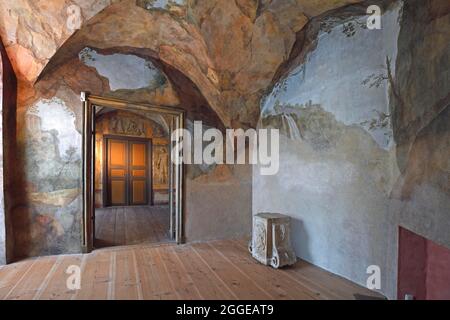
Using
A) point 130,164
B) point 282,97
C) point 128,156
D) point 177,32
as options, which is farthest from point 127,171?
point 282,97

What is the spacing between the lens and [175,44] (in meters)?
3.34

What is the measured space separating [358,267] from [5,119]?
4.51m

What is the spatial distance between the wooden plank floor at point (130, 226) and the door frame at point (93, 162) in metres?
0.36

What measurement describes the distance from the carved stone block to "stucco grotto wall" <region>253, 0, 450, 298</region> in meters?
0.34

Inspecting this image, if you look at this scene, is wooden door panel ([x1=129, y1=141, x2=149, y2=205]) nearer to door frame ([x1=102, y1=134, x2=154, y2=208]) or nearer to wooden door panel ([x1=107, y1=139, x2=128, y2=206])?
door frame ([x1=102, y1=134, x2=154, y2=208])

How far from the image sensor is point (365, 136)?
2.61 m

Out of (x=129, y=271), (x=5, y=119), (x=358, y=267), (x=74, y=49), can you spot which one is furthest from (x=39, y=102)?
(x=358, y=267)

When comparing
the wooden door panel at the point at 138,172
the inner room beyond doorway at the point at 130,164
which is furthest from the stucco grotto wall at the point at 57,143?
the wooden door panel at the point at 138,172

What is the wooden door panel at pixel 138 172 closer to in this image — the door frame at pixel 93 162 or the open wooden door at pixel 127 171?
the open wooden door at pixel 127 171

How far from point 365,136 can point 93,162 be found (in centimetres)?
365

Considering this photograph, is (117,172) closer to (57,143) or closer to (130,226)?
(130,226)

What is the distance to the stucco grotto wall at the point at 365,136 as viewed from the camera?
1834 mm
